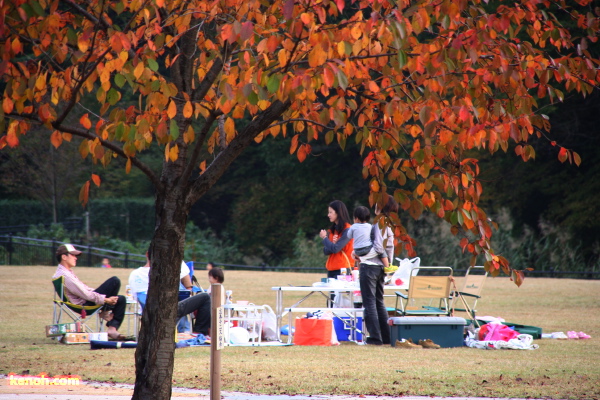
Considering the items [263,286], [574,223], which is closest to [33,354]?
[263,286]

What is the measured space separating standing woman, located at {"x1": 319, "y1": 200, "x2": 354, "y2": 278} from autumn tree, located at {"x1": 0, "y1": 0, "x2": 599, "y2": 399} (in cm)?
565

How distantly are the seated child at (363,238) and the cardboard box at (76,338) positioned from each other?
158 inches

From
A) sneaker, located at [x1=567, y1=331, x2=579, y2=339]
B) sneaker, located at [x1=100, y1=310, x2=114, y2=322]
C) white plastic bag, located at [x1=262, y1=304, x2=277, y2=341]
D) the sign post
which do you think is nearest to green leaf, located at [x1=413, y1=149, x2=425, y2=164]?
the sign post

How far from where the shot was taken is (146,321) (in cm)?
585

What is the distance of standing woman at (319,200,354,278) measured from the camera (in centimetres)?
1216

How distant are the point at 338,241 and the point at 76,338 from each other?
A: 4.05 metres

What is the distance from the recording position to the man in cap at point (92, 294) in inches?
450

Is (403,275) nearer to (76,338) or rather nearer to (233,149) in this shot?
(76,338)

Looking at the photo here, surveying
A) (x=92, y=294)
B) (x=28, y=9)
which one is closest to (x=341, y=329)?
(x=92, y=294)

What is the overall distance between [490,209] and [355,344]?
24219 mm

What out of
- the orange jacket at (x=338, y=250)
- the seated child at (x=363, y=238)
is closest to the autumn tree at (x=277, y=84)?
the seated child at (x=363, y=238)

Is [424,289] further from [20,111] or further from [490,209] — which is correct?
[490,209]

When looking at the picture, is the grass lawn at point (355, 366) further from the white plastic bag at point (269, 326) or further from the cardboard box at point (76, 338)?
the white plastic bag at point (269, 326)

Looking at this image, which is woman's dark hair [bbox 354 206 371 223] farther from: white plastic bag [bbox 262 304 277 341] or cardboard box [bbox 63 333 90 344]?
cardboard box [bbox 63 333 90 344]
